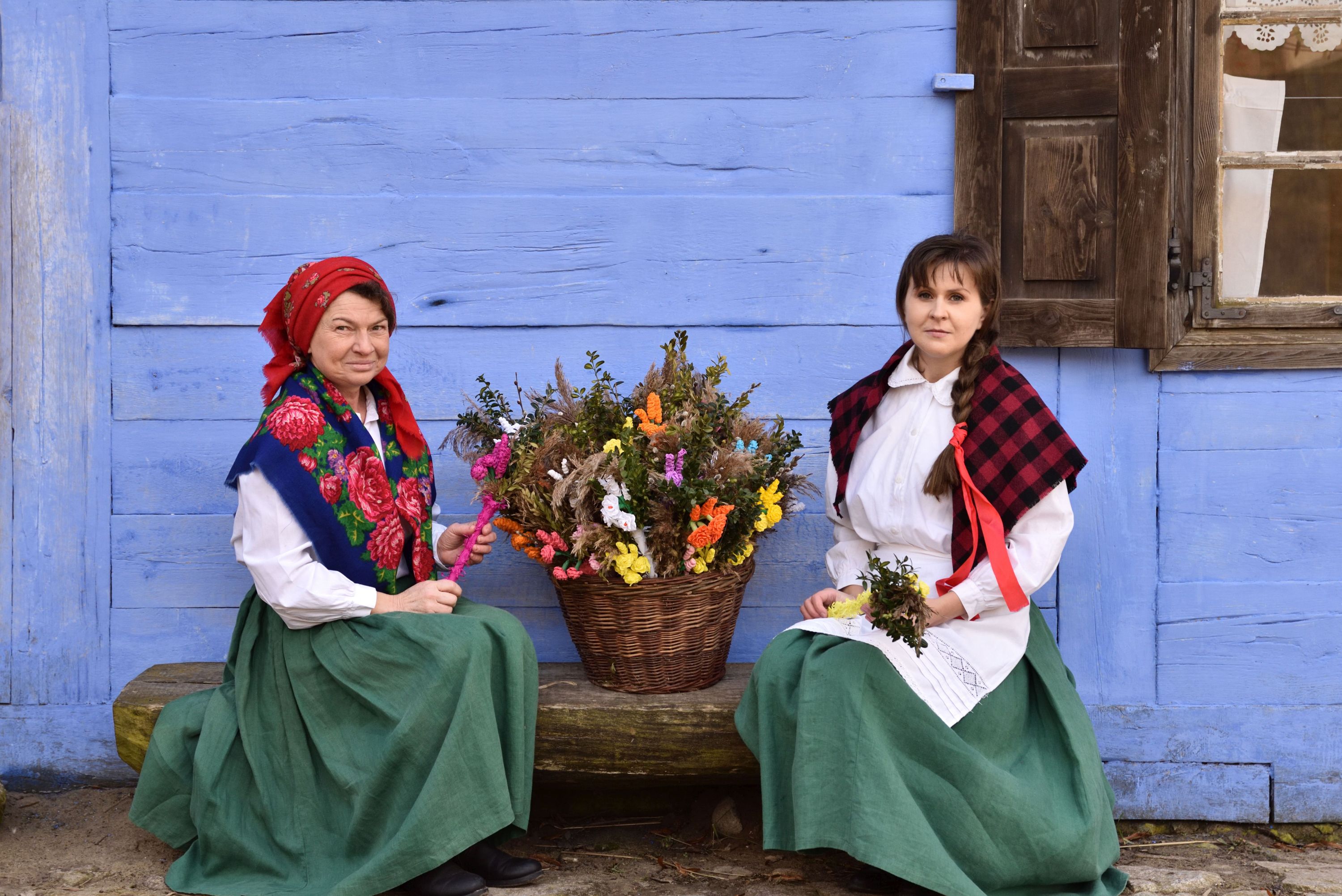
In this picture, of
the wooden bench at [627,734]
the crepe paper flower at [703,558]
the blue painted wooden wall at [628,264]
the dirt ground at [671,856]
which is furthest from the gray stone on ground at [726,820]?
the crepe paper flower at [703,558]

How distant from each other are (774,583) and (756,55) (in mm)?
1440

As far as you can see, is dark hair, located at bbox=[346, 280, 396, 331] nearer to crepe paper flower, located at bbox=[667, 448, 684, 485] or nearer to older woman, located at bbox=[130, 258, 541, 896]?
older woman, located at bbox=[130, 258, 541, 896]

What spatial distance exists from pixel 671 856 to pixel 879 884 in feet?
1.87

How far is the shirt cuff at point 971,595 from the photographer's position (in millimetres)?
2449

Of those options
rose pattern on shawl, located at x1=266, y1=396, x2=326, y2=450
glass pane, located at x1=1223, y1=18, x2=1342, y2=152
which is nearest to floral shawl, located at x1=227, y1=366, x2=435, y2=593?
rose pattern on shawl, located at x1=266, y1=396, x2=326, y2=450

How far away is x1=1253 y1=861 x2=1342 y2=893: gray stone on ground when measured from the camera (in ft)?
8.69

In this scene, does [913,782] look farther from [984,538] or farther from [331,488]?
[331,488]

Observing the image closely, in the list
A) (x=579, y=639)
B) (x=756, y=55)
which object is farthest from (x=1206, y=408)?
(x=579, y=639)

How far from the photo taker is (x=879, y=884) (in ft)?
8.49

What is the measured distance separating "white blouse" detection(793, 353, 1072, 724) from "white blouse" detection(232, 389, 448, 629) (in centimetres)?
104

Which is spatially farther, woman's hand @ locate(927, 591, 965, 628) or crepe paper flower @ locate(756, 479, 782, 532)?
crepe paper flower @ locate(756, 479, 782, 532)

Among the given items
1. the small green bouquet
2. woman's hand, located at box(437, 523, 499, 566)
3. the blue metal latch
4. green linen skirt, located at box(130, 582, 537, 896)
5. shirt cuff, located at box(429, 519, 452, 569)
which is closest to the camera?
the small green bouquet

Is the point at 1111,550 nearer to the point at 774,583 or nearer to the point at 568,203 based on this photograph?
the point at 774,583

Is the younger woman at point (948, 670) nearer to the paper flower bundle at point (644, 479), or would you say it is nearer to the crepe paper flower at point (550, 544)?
the paper flower bundle at point (644, 479)
